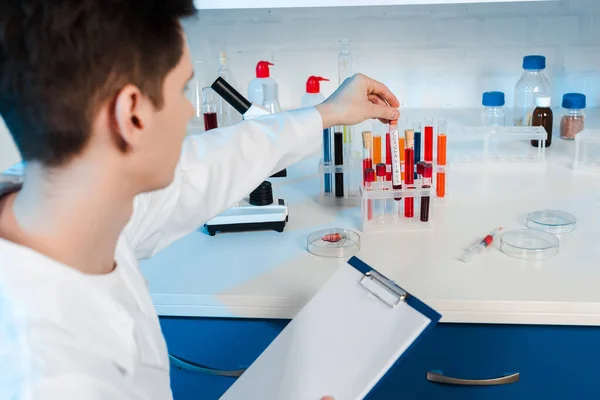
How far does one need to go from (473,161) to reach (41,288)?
108 cm

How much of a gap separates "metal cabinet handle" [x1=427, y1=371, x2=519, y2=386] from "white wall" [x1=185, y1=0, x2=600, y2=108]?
2.93ft

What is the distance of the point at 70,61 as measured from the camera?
0.57 metres

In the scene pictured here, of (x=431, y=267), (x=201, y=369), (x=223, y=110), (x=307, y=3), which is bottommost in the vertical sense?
(x=201, y=369)

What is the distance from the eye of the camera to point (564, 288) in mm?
944

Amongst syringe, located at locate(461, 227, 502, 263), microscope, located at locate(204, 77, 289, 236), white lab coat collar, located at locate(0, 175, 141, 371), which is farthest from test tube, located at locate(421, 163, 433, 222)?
white lab coat collar, located at locate(0, 175, 141, 371)

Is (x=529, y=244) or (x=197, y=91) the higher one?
(x=197, y=91)

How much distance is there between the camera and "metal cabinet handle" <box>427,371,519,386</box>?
97 cm

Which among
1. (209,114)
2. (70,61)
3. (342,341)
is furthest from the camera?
(209,114)

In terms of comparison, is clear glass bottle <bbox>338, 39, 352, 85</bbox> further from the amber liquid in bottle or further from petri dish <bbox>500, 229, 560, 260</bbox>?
petri dish <bbox>500, 229, 560, 260</bbox>

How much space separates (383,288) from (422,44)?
0.93 metres

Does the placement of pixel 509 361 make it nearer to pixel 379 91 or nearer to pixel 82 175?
pixel 379 91

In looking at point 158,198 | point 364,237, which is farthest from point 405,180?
point 158,198

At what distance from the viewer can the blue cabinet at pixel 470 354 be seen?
3.12ft

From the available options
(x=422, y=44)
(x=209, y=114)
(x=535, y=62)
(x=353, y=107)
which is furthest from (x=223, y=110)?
(x=535, y=62)
